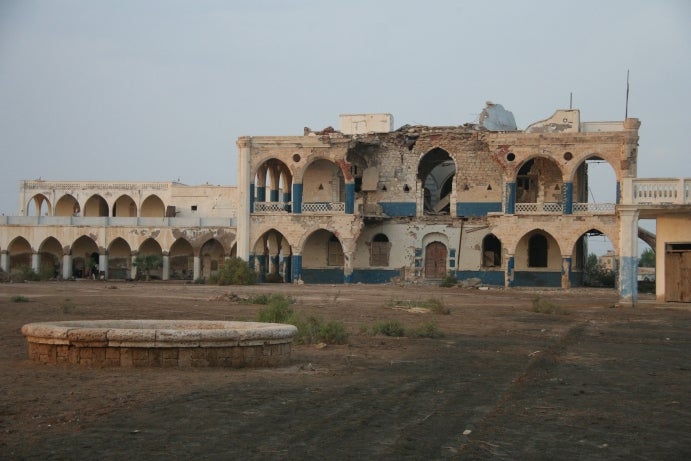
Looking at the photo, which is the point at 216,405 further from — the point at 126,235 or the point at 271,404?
the point at 126,235

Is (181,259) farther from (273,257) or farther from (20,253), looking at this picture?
(20,253)

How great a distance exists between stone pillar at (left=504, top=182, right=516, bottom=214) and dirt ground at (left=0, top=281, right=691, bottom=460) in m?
22.4

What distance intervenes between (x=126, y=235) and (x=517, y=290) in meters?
20.5

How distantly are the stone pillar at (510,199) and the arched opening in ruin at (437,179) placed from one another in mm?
3736

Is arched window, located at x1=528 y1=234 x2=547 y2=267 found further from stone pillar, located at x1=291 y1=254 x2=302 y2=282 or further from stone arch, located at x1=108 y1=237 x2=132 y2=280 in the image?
stone arch, located at x1=108 y1=237 x2=132 y2=280

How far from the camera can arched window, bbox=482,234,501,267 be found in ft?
127

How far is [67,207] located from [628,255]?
1430 inches

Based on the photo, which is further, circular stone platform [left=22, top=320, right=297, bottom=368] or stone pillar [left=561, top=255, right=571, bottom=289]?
stone pillar [left=561, top=255, right=571, bottom=289]

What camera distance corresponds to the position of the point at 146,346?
30.6ft

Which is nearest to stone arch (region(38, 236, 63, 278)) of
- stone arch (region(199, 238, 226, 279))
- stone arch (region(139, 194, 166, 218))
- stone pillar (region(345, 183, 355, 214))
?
stone arch (region(139, 194, 166, 218))

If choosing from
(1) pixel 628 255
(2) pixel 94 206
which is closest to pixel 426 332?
(1) pixel 628 255

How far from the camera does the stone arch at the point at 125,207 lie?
51.1 m

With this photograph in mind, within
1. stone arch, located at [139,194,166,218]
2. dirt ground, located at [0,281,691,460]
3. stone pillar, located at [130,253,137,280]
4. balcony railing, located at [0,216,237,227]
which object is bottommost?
dirt ground, located at [0,281,691,460]

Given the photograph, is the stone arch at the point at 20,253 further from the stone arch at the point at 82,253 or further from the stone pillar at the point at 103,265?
the stone pillar at the point at 103,265
